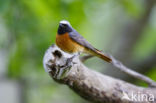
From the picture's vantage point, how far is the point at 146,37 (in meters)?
7.71

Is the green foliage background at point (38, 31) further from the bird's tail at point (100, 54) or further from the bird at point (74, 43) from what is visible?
the bird's tail at point (100, 54)

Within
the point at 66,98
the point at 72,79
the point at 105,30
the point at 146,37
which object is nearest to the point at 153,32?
the point at 146,37

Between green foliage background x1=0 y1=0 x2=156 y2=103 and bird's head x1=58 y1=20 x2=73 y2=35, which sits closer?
bird's head x1=58 y1=20 x2=73 y2=35

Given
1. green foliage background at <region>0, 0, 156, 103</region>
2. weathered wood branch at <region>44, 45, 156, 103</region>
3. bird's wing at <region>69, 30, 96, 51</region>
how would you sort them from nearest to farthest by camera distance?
weathered wood branch at <region>44, 45, 156, 103</region>, bird's wing at <region>69, 30, 96, 51</region>, green foliage background at <region>0, 0, 156, 103</region>

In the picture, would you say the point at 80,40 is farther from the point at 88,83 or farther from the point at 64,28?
the point at 88,83

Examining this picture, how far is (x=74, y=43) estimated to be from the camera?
13.5 feet

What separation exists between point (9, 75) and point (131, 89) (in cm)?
233

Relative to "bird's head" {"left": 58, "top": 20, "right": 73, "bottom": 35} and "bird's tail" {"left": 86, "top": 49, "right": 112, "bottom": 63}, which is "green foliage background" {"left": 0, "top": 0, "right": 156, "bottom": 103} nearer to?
"bird's head" {"left": 58, "top": 20, "right": 73, "bottom": 35}

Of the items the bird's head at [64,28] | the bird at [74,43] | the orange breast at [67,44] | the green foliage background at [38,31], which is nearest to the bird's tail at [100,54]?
the bird at [74,43]

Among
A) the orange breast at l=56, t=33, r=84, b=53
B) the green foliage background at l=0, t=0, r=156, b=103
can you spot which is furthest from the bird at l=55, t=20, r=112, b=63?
the green foliage background at l=0, t=0, r=156, b=103

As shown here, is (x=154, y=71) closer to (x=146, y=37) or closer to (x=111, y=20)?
(x=146, y=37)

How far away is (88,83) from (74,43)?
57 centimetres

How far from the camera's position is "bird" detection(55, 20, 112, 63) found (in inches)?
159

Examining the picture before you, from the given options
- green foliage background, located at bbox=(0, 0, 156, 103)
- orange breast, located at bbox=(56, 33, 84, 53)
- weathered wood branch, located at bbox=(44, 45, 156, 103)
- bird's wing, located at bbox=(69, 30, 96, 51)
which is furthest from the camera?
green foliage background, located at bbox=(0, 0, 156, 103)
